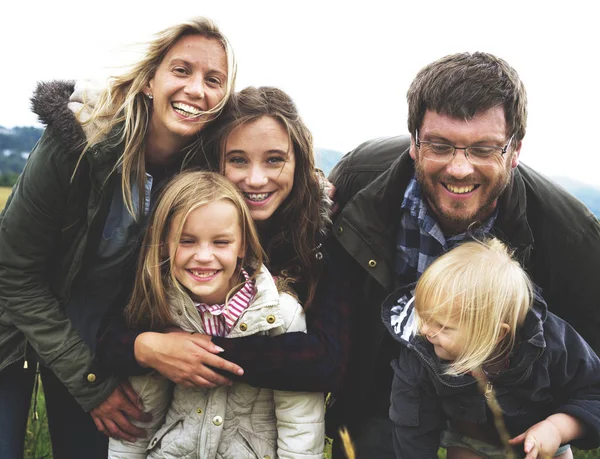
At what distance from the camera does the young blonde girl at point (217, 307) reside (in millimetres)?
3080

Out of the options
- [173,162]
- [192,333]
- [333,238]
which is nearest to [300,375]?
[192,333]

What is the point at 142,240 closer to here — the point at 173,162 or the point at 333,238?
the point at 173,162

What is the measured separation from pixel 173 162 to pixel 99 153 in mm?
533

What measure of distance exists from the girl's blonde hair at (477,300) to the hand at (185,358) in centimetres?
99

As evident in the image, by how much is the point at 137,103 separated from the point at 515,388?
2333 millimetres

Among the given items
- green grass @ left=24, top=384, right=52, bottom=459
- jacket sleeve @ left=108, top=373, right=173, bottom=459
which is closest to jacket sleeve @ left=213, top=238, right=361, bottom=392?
jacket sleeve @ left=108, top=373, right=173, bottom=459

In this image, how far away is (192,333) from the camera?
3225 mm

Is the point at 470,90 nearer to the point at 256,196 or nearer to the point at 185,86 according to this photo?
the point at 256,196

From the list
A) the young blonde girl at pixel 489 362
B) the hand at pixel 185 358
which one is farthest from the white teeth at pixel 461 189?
the hand at pixel 185 358

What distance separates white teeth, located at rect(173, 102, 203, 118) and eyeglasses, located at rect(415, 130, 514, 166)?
1222mm

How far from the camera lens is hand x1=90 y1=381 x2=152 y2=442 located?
328cm

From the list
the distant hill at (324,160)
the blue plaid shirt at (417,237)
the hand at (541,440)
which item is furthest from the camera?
the distant hill at (324,160)

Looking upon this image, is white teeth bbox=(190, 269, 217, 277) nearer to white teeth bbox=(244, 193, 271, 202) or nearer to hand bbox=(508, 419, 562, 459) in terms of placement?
white teeth bbox=(244, 193, 271, 202)

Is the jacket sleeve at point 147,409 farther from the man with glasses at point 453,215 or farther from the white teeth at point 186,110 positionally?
the white teeth at point 186,110
